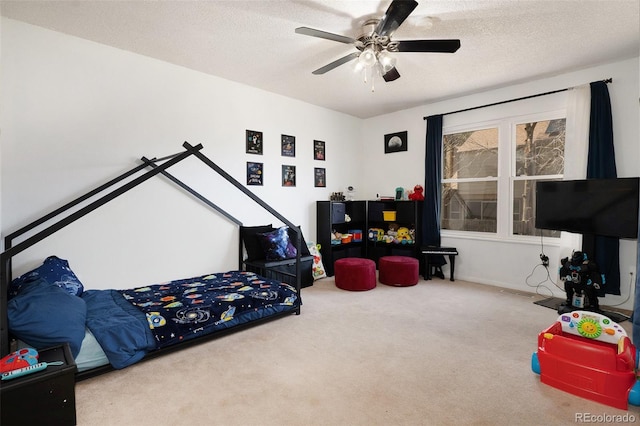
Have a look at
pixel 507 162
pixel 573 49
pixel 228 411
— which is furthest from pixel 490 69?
pixel 228 411

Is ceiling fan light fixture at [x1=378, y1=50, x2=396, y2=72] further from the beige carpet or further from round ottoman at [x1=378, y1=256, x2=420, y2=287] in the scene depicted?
round ottoman at [x1=378, y1=256, x2=420, y2=287]

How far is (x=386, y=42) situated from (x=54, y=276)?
330 cm

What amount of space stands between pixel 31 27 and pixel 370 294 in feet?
14.3

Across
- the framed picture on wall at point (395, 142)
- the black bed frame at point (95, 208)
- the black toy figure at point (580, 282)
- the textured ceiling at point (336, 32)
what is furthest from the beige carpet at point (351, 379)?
the framed picture on wall at point (395, 142)

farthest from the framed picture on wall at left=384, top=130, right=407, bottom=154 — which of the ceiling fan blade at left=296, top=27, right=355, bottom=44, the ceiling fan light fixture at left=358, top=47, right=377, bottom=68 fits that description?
the ceiling fan blade at left=296, top=27, right=355, bottom=44

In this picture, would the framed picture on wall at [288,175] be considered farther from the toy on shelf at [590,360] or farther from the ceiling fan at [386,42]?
the toy on shelf at [590,360]

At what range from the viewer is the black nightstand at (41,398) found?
158cm

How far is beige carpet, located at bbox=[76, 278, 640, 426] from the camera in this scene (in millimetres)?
1852

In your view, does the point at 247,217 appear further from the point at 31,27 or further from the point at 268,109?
the point at 31,27

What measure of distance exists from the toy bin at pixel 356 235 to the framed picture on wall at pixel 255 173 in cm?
188

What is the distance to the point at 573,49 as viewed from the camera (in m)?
3.25

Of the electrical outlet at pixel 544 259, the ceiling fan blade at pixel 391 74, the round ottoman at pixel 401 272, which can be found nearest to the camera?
the ceiling fan blade at pixel 391 74

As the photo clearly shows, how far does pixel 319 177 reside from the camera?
17.5ft

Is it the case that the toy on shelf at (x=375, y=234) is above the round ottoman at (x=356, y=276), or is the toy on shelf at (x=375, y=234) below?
above
